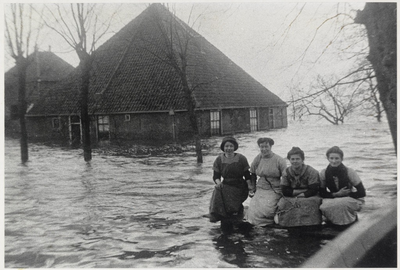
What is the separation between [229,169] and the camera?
5906mm

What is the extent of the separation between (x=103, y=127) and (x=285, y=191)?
1890cm

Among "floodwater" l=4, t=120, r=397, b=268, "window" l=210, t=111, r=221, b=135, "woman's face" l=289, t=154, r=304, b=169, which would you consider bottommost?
"floodwater" l=4, t=120, r=397, b=268

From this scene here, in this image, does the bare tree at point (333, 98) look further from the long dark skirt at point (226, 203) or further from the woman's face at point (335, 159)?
the long dark skirt at point (226, 203)

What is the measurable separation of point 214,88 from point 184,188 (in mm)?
12399

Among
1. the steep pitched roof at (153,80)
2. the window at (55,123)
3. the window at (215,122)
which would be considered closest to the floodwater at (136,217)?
the window at (215,122)

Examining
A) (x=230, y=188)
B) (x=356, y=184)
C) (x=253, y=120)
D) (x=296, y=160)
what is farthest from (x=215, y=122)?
(x=356, y=184)

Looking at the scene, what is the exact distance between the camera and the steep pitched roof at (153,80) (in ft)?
68.4

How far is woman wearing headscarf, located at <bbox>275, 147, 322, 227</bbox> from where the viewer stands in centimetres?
537

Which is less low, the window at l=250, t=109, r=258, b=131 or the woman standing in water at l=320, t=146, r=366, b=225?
the window at l=250, t=109, r=258, b=131

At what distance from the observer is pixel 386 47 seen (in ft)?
16.4

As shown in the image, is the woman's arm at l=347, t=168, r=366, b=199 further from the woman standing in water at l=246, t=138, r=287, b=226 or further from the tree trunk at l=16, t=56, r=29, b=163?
the tree trunk at l=16, t=56, r=29, b=163

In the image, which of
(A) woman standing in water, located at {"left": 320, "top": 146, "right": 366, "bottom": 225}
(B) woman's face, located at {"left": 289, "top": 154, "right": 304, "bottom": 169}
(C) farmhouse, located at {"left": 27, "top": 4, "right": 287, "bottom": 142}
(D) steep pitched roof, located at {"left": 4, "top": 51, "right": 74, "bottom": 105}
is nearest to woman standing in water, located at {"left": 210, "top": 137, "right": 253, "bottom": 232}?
(B) woman's face, located at {"left": 289, "top": 154, "right": 304, "bottom": 169}

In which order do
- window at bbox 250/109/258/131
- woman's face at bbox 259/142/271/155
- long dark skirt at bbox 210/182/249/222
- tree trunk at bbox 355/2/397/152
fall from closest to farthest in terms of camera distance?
tree trunk at bbox 355/2/397/152, woman's face at bbox 259/142/271/155, long dark skirt at bbox 210/182/249/222, window at bbox 250/109/258/131

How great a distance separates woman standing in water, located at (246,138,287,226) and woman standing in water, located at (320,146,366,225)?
2.16ft
